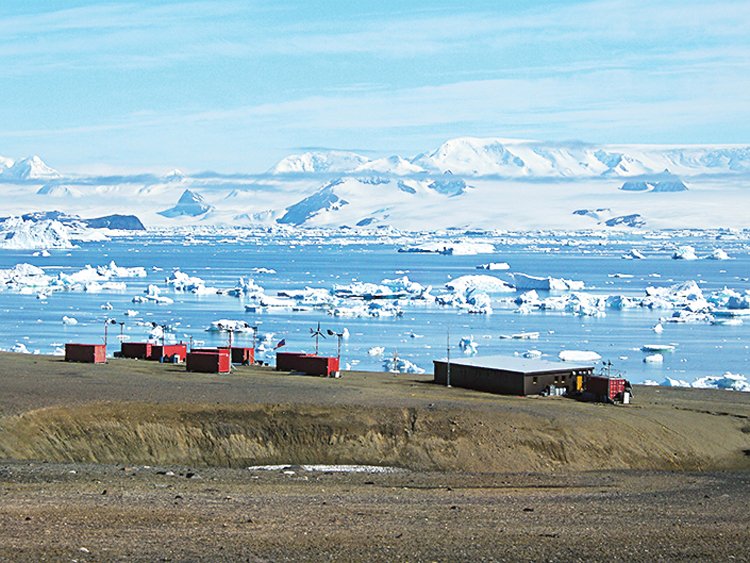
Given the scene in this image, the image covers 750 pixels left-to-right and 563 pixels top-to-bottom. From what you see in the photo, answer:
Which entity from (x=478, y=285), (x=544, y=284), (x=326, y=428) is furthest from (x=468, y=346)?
(x=544, y=284)

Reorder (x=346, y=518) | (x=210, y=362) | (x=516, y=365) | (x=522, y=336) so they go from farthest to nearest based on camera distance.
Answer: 1. (x=522, y=336)
2. (x=516, y=365)
3. (x=210, y=362)
4. (x=346, y=518)

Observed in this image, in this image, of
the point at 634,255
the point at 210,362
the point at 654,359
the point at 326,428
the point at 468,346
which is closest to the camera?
the point at 326,428

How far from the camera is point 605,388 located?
1064 inches

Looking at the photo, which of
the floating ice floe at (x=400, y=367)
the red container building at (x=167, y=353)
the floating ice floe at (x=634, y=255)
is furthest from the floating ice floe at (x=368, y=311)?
the floating ice floe at (x=634, y=255)

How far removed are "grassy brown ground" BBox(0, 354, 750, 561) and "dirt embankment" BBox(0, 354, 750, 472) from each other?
0.12 ft

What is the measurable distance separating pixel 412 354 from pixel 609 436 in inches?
835

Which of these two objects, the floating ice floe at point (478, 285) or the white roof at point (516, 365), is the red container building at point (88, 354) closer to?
the white roof at point (516, 365)

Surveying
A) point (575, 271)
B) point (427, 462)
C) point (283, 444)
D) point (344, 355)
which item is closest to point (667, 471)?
point (427, 462)

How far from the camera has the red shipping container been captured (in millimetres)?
32000

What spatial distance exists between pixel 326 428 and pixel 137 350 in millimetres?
12376

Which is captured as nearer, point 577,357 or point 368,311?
point 577,357

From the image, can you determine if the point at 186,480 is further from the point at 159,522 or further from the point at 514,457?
the point at 514,457

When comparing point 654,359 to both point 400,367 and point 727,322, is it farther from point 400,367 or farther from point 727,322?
point 727,322

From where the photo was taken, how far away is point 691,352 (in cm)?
4603
